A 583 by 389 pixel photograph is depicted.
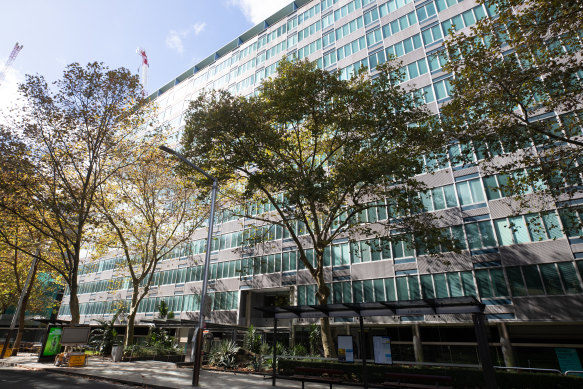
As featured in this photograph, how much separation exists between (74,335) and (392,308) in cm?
1805

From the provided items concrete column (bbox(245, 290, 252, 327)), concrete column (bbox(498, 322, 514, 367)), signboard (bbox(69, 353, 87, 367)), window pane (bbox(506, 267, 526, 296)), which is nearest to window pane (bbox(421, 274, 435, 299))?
concrete column (bbox(498, 322, 514, 367))

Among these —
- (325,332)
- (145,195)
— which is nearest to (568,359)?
(325,332)

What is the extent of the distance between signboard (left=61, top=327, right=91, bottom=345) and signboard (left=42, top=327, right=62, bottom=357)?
299cm

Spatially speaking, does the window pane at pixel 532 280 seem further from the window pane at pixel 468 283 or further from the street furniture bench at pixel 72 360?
the street furniture bench at pixel 72 360

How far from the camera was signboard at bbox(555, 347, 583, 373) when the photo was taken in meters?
19.4

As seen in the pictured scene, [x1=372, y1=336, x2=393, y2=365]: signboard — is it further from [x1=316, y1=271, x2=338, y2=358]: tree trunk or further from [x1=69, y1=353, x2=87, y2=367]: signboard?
[x1=69, y1=353, x2=87, y2=367]: signboard

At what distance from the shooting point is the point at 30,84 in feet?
62.9

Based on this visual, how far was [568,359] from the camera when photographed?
19.7 metres

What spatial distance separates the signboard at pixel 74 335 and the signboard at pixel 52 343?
2985 millimetres

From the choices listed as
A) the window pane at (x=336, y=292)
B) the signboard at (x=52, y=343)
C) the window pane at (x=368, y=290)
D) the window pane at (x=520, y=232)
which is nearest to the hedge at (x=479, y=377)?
the window pane at (x=520, y=232)

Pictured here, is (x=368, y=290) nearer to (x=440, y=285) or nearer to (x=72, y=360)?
(x=440, y=285)

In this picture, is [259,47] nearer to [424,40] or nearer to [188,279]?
[424,40]

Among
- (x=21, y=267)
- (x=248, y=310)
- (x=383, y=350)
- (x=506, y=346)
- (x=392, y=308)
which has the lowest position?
(x=506, y=346)

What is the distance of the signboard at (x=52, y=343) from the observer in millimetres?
20562
